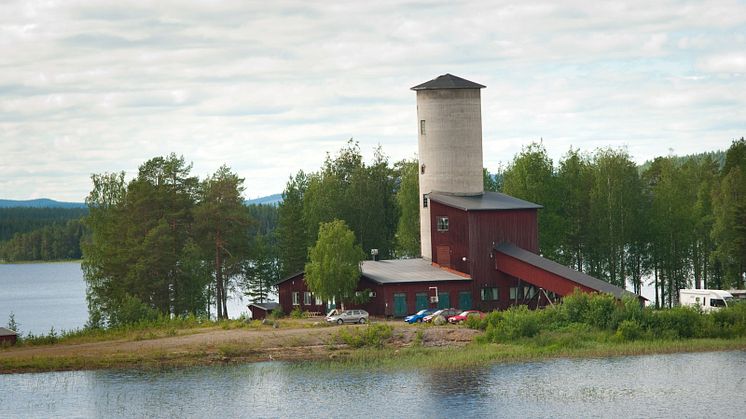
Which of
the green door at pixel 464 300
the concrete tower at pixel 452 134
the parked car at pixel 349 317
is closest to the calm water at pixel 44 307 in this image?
the parked car at pixel 349 317

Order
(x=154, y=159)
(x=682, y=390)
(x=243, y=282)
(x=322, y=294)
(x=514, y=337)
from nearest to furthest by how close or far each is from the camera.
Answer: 1. (x=682, y=390)
2. (x=514, y=337)
3. (x=322, y=294)
4. (x=154, y=159)
5. (x=243, y=282)

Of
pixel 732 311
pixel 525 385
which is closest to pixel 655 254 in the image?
pixel 732 311

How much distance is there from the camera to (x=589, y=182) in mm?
95750

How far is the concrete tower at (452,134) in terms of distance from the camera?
8419 centimetres

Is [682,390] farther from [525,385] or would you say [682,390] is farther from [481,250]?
[481,250]

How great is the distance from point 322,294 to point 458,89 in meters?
18.0


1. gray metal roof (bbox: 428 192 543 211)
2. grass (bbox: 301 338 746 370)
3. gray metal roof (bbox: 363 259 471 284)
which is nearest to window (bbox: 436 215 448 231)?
gray metal roof (bbox: 428 192 543 211)

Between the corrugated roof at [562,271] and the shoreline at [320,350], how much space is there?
22.0ft

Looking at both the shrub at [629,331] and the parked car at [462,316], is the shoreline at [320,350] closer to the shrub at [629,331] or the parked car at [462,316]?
the shrub at [629,331]

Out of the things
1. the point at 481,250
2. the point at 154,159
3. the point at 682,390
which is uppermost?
the point at 154,159

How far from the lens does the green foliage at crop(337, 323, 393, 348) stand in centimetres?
6619

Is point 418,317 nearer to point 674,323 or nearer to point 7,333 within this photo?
point 674,323

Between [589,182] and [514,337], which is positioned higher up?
[589,182]

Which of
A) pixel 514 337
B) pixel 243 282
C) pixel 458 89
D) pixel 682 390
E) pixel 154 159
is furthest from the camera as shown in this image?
pixel 243 282
